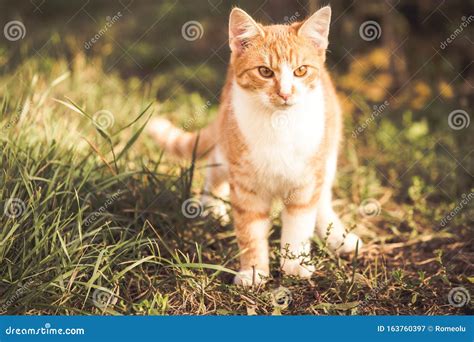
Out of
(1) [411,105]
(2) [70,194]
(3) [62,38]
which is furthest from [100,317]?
(3) [62,38]

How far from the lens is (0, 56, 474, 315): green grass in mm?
2348

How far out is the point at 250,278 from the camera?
2598mm

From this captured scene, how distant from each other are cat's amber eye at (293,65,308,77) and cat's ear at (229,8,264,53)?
0.23 meters

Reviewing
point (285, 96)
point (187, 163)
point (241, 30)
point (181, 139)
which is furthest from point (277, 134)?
point (181, 139)

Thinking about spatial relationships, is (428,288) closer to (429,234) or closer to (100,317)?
(429,234)

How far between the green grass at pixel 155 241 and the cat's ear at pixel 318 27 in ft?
2.75

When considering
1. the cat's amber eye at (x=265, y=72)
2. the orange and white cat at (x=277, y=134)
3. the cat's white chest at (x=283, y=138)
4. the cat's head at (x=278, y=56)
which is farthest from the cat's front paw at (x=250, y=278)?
the cat's amber eye at (x=265, y=72)

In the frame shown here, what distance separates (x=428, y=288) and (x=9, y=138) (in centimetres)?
205

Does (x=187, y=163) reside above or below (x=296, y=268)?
above

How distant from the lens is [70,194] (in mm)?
2641

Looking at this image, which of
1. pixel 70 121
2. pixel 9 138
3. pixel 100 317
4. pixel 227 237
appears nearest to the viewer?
pixel 100 317

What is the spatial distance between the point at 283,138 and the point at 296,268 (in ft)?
2.01

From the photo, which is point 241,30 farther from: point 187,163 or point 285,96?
point 187,163

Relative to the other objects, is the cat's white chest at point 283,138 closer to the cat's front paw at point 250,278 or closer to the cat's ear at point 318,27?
the cat's ear at point 318,27
